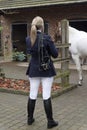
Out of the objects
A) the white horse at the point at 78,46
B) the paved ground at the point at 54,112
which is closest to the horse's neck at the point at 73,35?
the white horse at the point at 78,46

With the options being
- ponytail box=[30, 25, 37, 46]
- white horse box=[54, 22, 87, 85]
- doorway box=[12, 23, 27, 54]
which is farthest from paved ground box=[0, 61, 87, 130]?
doorway box=[12, 23, 27, 54]

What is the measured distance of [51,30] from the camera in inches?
706

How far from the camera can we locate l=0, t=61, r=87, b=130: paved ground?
638 cm

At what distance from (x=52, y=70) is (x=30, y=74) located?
390 mm

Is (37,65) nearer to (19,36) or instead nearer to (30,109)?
(30,109)

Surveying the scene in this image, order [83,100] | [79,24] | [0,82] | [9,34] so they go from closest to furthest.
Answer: [83,100]
[0,82]
[79,24]
[9,34]

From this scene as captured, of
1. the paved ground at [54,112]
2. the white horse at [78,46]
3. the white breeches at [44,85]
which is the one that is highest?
the white horse at [78,46]

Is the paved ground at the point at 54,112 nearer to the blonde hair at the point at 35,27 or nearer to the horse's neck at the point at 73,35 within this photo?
the blonde hair at the point at 35,27

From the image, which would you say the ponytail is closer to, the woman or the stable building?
the woman

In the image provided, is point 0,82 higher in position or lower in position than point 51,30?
lower

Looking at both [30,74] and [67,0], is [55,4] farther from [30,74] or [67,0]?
[30,74]

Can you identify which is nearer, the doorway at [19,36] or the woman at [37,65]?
the woman at [37,65]

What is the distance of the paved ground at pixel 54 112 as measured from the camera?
638 cm

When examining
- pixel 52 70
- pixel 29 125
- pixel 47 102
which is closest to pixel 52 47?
pixel 52 70
